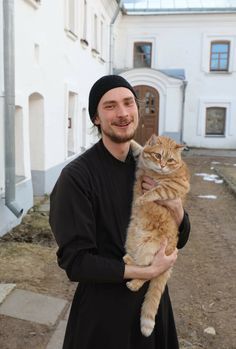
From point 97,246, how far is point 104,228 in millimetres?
92

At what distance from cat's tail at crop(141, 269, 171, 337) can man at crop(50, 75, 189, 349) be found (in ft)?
0.12

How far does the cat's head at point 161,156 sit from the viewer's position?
225 cm

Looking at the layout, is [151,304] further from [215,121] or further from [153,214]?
[215,121]

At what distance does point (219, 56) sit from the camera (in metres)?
22.8

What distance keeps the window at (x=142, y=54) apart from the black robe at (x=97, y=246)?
22.4m

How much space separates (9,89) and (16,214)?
196cm

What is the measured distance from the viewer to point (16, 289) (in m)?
4.69

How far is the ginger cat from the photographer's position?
80.4 inches

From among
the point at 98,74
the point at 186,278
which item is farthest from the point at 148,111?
the point at 186,278

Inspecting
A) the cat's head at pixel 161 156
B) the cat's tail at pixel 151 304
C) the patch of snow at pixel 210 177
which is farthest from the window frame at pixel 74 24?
the cat's tail at pixel 151 304

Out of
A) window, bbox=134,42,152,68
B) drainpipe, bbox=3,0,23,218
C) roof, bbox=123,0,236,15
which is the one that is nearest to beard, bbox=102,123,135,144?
drainpipe, bbox=3,0,23,218

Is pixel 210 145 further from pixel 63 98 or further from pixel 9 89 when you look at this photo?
pixel 9 89

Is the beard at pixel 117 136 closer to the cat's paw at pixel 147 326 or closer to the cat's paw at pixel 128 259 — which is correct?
the cat's paw at pixel 128 259

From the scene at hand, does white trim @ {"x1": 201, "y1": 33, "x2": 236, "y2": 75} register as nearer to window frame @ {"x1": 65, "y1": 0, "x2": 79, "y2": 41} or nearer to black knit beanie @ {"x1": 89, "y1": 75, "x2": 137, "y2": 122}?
window frame @ {"x1": 65, "y1": 0, "x2": 79, "y2": 41}
